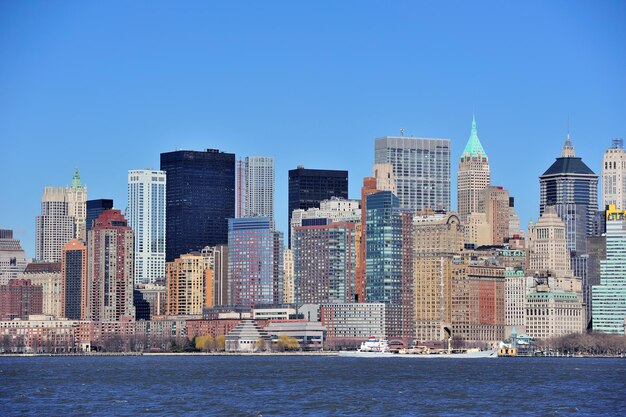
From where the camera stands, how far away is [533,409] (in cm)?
13775

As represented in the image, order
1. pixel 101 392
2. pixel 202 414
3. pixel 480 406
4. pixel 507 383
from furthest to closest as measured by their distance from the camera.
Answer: pixel 507 383 → pixel 101 392 → pixel 480 406 → pixel 202 414

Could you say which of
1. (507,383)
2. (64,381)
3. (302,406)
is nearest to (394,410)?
(302,406)

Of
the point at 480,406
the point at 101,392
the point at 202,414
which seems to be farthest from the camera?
the point at 101,392

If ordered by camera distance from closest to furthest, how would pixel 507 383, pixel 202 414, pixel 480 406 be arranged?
pixel 202 414 → pixel 480 406 → pixel 507 383

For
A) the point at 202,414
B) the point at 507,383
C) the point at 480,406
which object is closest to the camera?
the point at 202,414

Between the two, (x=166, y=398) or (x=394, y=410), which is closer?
(x=394, y=410)

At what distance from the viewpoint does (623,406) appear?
461ft

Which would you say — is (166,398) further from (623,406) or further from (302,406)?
(623,406)

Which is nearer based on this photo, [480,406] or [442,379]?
[480,406]

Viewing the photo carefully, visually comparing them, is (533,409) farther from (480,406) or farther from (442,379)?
(442,379)

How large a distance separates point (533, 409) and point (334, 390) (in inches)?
1160

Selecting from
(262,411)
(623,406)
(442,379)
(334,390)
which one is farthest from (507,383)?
(262,411)

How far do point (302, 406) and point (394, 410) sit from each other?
8.12m

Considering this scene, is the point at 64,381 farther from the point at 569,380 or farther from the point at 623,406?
the point at 623,406
